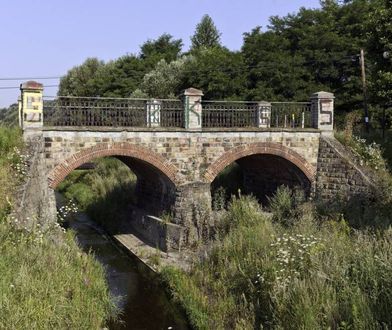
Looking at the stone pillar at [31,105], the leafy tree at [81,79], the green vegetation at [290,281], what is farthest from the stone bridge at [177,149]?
the leafy tree at [81,79]

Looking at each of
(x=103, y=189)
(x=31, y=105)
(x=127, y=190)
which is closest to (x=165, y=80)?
(x=103, y=189)

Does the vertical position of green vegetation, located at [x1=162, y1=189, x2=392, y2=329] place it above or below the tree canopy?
below

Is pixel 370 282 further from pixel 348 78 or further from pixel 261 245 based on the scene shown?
pixel 348 78

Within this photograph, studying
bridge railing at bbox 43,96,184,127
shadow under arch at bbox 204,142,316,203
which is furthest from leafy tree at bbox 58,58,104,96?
bridge railing at bbox 43,96,184,127

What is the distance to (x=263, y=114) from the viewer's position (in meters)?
16.2

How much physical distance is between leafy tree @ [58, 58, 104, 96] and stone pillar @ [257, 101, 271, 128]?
25.4m

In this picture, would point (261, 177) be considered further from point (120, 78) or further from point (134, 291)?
point (120, 78)

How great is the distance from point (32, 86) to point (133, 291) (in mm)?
6271

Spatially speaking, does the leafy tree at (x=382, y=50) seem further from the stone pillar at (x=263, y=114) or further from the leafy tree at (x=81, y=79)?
the leafy tree at (x=81, y=79)

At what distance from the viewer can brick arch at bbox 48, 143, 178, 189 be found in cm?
1287

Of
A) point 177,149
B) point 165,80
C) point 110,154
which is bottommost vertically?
point 110,154

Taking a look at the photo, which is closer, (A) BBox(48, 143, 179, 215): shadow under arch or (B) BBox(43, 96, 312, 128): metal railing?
(A) BBox(48, 143, 179, 215): shadow under arch

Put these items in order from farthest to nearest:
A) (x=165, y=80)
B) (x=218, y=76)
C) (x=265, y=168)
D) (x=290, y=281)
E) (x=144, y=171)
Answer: (x=165, y=80)
(x=218, y=76)
(x=265, y=168)
(x=144, y=171)
(x=290, y=281)

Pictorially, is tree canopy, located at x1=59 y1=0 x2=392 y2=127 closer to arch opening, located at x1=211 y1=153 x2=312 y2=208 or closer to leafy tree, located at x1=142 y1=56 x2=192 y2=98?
leafy tree, located at x1=142 y1=56 x2=192 y2=98
